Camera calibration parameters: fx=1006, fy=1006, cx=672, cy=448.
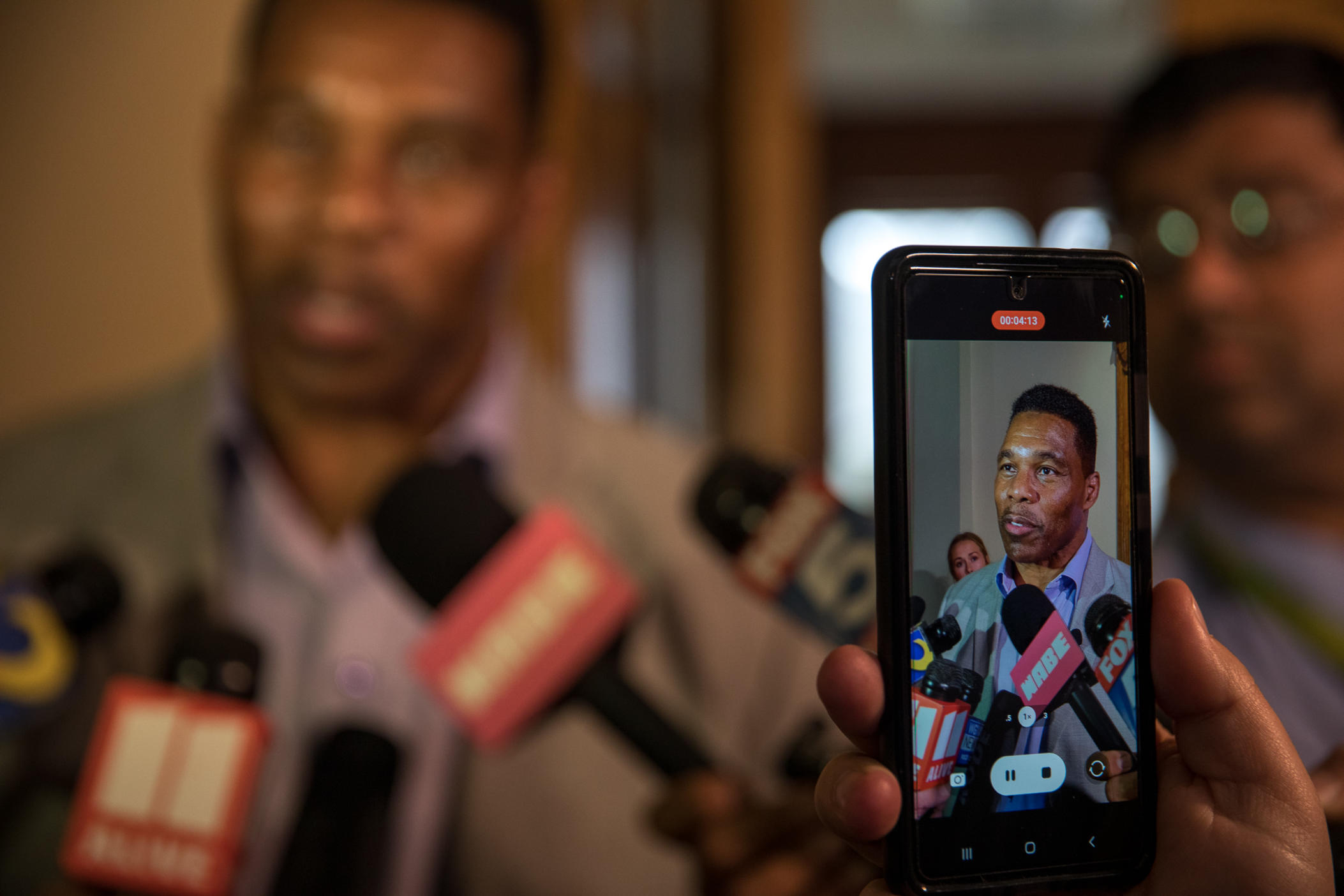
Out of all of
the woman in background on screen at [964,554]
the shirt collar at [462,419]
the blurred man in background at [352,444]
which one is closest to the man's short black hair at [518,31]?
the blurred man in background at [352,444]

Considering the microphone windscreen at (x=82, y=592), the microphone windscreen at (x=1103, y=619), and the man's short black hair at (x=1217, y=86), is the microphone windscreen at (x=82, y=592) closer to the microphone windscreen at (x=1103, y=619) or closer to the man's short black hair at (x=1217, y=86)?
the microphone windscreen at (x=1103, y=619)

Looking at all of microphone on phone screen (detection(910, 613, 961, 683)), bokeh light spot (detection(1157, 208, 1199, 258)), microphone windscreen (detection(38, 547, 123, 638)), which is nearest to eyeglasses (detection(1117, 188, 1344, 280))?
bokeh light spot (detection(1157, 208, 1199, 258))

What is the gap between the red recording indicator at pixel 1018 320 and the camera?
0.34 metres

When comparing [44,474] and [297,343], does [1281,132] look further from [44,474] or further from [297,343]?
[44,474]

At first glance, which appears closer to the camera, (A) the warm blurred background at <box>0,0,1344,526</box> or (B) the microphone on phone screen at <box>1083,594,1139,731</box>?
(B) the microphone on phone screen at <box>1083,594,1139,731</box>

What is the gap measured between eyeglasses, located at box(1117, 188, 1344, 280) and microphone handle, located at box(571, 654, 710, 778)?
1.26ft

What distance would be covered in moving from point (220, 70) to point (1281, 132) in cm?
67

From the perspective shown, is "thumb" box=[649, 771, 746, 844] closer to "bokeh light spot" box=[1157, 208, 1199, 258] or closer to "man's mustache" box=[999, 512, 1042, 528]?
"man's mustache" box=[999, 512, 1042, 528]

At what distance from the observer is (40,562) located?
609 millimetres

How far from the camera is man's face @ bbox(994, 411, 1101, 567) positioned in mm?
328

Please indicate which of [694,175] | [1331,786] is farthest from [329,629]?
[694,175]

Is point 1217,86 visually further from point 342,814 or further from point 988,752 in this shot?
point 342,814

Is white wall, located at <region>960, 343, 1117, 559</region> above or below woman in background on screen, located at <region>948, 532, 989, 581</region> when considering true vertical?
above

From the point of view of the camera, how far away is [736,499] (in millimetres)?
550
